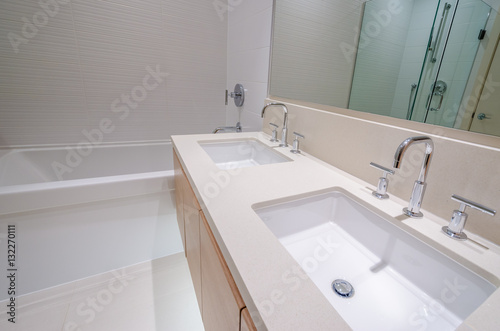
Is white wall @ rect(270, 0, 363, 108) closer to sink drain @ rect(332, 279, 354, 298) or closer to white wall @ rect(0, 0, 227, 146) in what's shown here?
sink drain @ rect(332, 279, 354, 298)

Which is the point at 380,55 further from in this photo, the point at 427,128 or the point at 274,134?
the point at 274,134

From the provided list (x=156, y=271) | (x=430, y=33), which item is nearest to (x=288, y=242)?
(x=430, y=33)

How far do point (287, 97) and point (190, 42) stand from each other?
134 centimetres

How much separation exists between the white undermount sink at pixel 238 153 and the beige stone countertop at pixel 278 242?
26 centimetres

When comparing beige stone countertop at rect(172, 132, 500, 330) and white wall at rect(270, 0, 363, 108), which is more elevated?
white wall at rect(270, 0, 363, 108)

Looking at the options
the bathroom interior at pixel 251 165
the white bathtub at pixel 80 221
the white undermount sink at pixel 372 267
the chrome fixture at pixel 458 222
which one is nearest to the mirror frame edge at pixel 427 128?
the bathroom interior at pixel 251 165

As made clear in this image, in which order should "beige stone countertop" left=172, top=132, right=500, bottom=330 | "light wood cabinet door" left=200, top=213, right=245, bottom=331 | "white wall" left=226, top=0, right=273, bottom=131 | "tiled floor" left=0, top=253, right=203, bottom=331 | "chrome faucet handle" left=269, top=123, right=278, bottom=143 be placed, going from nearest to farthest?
"beige stone countertop" left=172, top=132, right=500, bottom=330
"light wood cabinet door" left=200, top=213, right=245, bottom=331
"tiled floor" left=0, top=253, right=203, bottom=331
"chrome faucet handle" left=269, top=123, right=278, bottom=143
"white wall" left=226, top=0, right=273, bottom=131

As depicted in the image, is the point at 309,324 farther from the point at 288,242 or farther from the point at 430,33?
the point at 430,33

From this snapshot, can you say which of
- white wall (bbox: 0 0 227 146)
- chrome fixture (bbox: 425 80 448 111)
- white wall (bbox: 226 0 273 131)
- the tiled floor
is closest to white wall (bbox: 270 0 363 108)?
white wall (bbox: 226 0 273 131)

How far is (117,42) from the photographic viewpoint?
1770 mm

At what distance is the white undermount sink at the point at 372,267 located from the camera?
0.44 metres

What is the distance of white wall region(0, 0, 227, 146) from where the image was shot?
61.5 inches

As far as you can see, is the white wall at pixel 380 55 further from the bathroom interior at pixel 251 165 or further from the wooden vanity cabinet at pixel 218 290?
the wooden vanity cabinet at pixel 218 290

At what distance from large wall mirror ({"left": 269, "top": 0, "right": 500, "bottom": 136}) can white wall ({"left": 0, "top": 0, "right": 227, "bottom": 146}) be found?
1171 mm
